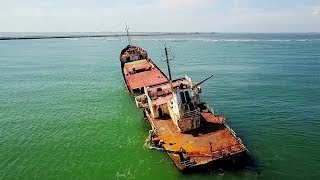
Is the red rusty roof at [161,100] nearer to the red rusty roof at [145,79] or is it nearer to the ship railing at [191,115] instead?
the ship railing at [191,115]

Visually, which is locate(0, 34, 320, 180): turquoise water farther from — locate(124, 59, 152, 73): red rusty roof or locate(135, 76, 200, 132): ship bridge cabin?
locate(124, 59, 152, 73): red rusty roof

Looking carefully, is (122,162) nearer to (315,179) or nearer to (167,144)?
(167,144)

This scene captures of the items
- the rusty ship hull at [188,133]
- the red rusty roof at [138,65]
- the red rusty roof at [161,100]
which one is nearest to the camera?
the rusty ship hull at [188,133]

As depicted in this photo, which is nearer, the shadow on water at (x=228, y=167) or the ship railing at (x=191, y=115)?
the shadow on water at (x=228, y=167)

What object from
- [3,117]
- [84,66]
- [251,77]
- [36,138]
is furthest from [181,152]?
[84,66]

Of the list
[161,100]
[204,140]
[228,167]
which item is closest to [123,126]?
[161,100]

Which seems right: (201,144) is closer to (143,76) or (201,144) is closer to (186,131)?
(186,131)

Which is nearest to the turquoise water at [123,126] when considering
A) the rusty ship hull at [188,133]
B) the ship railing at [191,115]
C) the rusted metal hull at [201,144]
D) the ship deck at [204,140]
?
the rusted metal hull at [201,144]
